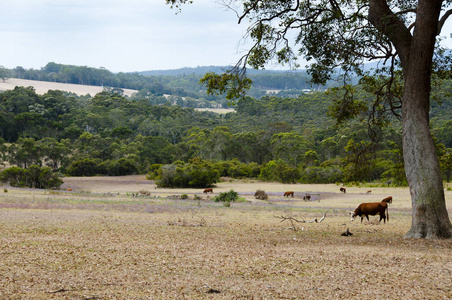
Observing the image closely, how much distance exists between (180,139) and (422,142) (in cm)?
9610

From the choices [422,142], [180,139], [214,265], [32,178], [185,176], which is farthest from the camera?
[180,139]

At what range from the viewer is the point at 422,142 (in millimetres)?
11242

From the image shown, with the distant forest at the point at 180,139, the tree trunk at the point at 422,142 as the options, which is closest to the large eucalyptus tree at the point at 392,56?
the tree trunk at the point at 422,142

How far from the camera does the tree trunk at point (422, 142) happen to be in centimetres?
1096

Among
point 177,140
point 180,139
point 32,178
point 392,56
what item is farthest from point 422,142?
Answer: point 177,140

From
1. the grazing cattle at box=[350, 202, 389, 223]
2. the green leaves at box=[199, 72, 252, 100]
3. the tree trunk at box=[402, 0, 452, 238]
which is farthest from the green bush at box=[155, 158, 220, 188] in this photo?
the tree trunk at box=[402, 0, 452, 238]

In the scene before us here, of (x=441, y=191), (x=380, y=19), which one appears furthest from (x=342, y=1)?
(x=441, y=191)

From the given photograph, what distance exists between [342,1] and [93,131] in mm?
98602

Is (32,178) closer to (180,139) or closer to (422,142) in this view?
(422,142)

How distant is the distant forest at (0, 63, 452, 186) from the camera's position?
209ft

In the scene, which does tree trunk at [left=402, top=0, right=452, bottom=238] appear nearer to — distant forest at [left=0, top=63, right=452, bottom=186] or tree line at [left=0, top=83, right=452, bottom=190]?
distant forest at [left=0, top=63, right=452, bottom=186]

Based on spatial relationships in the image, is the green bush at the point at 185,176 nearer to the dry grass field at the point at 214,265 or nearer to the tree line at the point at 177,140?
the tree line at the point at 177,140

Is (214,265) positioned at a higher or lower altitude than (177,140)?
lower

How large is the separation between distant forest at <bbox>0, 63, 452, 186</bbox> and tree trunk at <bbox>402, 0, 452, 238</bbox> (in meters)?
32.6
